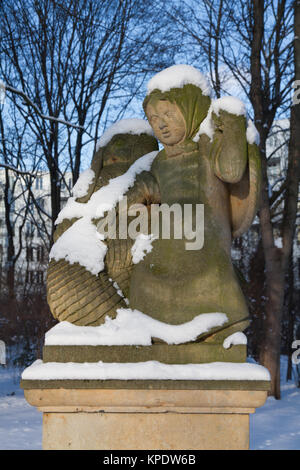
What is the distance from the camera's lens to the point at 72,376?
2803 millimetres

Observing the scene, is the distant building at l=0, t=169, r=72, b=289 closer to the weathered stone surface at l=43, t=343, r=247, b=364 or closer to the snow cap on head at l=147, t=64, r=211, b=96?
the snow cap on head at l=147, t=64, r=211, b=96

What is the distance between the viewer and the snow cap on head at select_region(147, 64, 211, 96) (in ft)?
10.8

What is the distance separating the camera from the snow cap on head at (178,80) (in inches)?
130

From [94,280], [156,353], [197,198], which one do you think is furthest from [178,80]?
[156,353]

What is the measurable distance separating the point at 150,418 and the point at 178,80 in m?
1.99

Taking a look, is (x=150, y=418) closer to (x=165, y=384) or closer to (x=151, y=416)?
(x=151, y=416)

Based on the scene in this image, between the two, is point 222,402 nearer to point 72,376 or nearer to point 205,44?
point 72,376

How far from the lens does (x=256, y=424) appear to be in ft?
24.2

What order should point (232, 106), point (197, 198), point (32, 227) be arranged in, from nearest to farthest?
point (232, 106)
point (197, 198)
point (32, 227)

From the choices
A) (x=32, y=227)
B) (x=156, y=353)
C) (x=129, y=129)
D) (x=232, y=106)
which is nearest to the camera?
(x=156, y=353)

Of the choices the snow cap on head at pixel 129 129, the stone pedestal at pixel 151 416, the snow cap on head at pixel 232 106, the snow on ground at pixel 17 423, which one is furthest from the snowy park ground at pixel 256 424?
the snow cap on head at pixel 232 106

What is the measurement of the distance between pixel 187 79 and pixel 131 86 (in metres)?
8.62

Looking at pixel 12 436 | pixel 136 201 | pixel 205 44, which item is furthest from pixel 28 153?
pixel 136 201

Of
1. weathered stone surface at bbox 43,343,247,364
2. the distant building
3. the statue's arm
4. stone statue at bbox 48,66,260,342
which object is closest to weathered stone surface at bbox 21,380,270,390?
weathered stone surface at bbox 43,343,247,364
